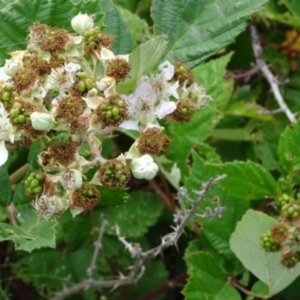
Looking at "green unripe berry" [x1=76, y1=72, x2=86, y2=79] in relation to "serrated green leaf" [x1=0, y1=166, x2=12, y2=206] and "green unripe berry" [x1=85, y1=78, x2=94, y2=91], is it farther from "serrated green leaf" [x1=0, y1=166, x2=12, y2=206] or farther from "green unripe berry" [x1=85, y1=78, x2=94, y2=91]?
"serrated green leaf" [x1=0, y1=166, x2=12, y2=206]

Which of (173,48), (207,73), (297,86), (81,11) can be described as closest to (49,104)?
(81,11)

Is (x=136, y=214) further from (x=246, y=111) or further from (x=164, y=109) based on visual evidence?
(x=164, y=109)

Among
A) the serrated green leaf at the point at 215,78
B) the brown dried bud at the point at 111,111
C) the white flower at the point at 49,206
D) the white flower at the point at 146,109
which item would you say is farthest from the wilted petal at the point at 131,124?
the serrated green leaf at the point at 215,78

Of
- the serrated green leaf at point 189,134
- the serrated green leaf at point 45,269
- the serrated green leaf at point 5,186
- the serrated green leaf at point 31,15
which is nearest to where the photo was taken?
the serrated green leaf at point 31,15

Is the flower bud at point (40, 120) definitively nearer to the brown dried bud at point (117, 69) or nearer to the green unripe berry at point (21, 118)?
the green unripe berry at point (21, 118)

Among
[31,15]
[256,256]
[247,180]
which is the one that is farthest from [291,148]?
[31,15]

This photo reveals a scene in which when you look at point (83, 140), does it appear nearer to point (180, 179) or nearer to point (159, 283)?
point (180, 179)
